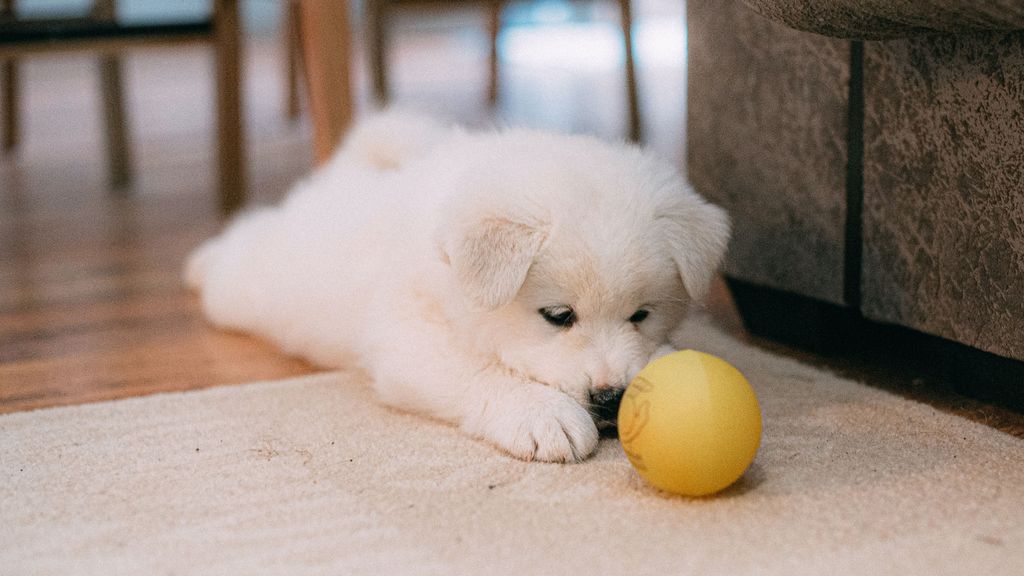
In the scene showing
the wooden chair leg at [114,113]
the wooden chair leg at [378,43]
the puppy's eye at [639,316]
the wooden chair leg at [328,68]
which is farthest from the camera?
A: the wooden chair leg at [378,43]

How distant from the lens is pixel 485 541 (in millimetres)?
1314

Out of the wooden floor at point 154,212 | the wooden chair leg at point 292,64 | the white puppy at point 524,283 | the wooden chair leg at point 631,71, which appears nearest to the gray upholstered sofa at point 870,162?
the wooden floor at point 154,212

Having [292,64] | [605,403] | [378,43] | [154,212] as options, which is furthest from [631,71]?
[605,403]

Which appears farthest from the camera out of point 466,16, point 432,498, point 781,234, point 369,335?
point 466,16

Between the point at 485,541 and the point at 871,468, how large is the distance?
22.5 inches

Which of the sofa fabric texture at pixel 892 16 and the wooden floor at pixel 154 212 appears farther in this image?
the wooden floor at pixel 154 212

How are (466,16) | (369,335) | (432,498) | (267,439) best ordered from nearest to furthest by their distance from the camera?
(432,498) → (267,439) → (369,335) → (466,16)

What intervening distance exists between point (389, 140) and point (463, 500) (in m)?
1.24

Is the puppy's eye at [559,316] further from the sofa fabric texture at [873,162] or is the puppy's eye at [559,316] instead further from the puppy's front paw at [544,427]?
the sofa fabric texture at [873,162]

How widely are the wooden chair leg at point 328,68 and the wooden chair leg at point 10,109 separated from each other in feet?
8.92

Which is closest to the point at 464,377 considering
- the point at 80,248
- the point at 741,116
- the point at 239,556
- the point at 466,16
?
the point at 239,556

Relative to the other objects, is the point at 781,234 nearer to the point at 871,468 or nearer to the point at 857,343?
the point at 857,343

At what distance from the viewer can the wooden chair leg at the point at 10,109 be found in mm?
5203

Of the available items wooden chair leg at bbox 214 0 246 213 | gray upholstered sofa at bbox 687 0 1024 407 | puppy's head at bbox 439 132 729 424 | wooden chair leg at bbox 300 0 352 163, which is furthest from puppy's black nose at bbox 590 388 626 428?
wooden chair leg at bbox 214 0 246 213
